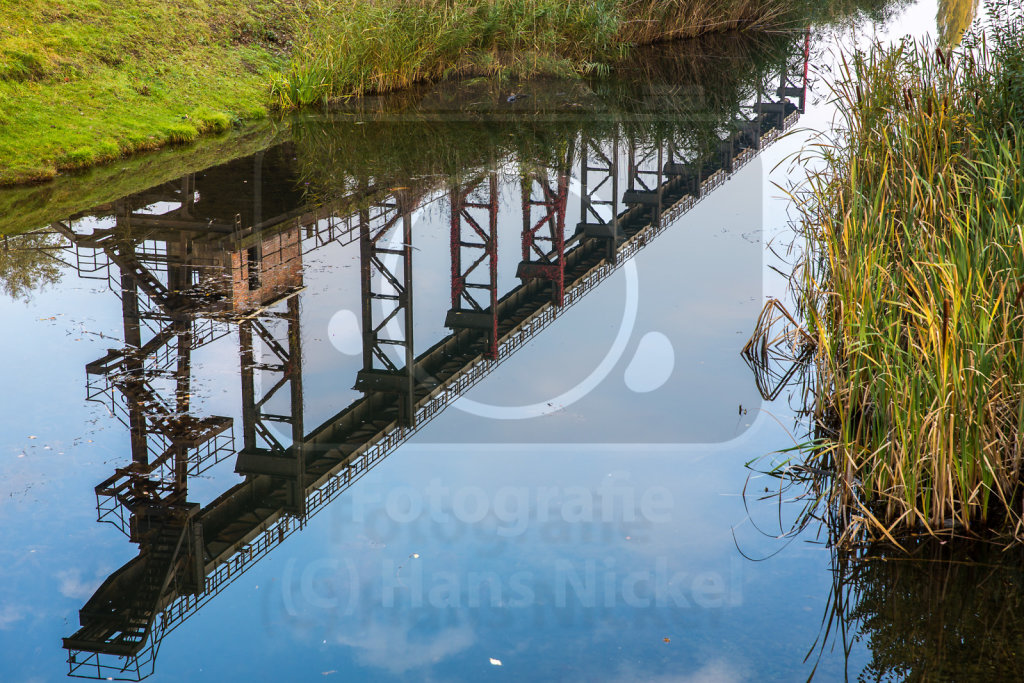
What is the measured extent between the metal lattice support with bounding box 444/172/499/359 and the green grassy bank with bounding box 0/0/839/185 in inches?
209

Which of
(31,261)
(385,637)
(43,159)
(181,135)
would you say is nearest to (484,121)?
(181,135)

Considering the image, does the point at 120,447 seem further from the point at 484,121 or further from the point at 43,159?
the point at 484,121

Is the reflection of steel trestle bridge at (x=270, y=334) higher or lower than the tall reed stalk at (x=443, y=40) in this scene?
lower

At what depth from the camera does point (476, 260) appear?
44.6 ft

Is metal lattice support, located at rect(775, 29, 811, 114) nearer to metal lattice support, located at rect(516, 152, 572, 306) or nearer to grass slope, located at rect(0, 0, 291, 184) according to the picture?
metal lattice support, located at rect(516, 152, 572, 306)

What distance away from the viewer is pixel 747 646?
6.01 m

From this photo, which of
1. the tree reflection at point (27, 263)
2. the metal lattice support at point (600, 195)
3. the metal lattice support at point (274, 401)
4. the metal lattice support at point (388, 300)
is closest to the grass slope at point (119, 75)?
the tree reflection at point (27, 263)

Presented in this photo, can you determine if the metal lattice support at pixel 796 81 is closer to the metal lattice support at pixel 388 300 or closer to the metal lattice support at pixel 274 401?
the metal lattice support at pixel 388 300

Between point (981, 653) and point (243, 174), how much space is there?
12403 mm

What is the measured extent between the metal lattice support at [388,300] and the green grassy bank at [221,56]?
5001 millimetres

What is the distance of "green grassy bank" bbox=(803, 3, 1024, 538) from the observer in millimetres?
6566

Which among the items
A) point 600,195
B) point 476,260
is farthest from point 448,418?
point 600,195

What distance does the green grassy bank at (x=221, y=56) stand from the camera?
16.7 meters

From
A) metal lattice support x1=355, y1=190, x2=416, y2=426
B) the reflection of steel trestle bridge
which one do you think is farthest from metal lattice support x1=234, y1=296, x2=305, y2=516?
metal lattice support x1=355, y1=190, x2=416, y2=426
